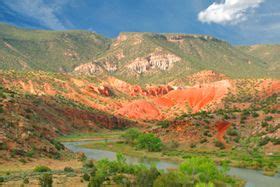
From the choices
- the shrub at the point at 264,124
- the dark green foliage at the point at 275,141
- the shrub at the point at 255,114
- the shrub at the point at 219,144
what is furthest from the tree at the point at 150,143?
the shrub at the point at 255,114

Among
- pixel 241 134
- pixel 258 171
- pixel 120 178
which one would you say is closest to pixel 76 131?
pixel 241 134

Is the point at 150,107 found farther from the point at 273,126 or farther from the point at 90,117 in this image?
the point at 273,126

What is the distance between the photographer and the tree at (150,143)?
9064 cm

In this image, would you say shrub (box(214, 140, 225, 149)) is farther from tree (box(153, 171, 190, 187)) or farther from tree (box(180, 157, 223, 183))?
tree (box(153, 171, 190, 187))

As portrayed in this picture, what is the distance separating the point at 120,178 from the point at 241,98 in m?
138

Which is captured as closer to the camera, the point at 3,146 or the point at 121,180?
the point at 121,180

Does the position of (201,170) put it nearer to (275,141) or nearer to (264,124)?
(275,141)

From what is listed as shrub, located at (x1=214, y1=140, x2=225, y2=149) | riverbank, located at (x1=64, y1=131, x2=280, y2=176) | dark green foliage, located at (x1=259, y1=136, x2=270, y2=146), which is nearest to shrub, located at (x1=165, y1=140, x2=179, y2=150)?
riverbank, located at (x1=64, y1=131, x2=280, y2=176)

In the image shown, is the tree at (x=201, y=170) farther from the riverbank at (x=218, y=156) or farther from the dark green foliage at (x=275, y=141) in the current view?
the dark green foliage at (x=275, y=141)

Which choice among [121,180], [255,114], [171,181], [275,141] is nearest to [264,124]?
[255,114]

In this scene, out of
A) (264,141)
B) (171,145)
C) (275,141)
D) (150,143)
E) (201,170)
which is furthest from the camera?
(171,145)

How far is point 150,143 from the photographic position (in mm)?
92688

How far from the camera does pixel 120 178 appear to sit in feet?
145

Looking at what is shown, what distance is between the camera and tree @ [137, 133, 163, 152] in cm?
9064
